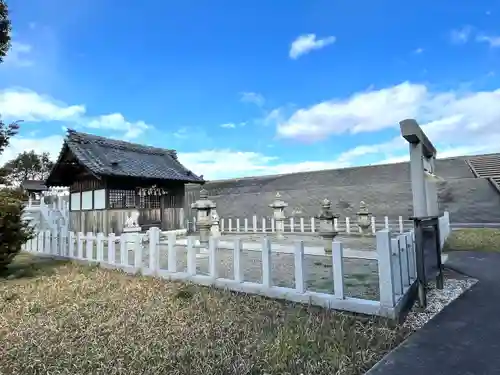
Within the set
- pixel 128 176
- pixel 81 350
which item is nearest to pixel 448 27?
pixel 81 350

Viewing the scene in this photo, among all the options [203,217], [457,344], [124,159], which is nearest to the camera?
[457,344]

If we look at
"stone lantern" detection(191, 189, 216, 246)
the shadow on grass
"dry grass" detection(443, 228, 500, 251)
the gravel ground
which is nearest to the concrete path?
the gravel ground

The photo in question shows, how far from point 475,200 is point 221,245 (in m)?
15.6

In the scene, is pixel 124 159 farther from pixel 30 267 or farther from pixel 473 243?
pixel 473 243

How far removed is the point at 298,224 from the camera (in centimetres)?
1772

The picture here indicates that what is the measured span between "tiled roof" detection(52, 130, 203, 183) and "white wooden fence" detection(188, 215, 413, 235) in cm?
348

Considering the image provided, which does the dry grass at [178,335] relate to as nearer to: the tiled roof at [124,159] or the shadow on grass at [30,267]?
the shadow on grass at [30,267]

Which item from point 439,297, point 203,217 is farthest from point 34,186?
point 439,297

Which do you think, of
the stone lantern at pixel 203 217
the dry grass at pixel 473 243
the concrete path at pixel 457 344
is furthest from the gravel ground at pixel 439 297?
the stone lantern at pixel 203 217

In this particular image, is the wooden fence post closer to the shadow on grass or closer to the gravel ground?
the gravel ground

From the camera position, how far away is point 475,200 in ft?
53.1

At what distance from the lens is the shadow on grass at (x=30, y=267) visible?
6444 millimetres

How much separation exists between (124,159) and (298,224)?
9.11 metres

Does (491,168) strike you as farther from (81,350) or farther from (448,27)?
(81,350)
